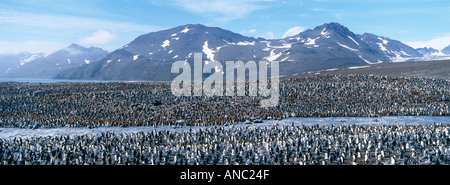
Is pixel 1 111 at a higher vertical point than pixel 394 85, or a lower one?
lower

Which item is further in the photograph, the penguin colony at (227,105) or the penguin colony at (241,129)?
the penguin colony at (227,105)

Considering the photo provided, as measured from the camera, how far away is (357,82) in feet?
174

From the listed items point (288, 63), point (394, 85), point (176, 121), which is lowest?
point (176, 121)

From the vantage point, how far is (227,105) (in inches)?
1698

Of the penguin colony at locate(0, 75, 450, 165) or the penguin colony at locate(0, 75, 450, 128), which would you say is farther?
the penguin colony at locate(0, 75, 450, 128)

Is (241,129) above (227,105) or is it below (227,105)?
below

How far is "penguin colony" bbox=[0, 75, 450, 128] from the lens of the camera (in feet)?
115

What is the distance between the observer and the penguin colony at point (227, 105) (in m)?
35.1

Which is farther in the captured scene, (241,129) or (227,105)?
(227,105)
